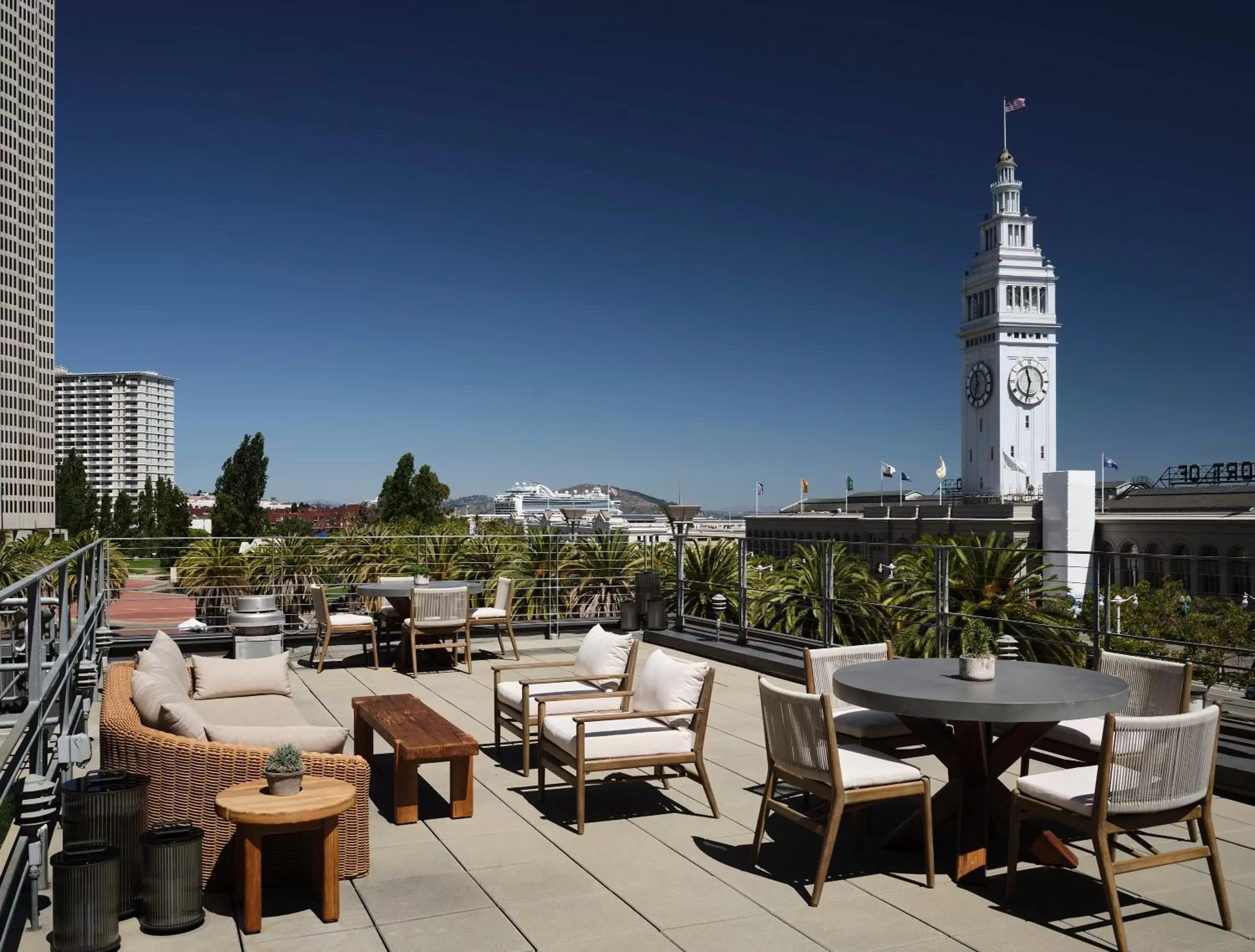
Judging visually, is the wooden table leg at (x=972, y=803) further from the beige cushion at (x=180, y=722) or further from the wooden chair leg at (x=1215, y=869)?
the beige cushion at (x=180, y=722)

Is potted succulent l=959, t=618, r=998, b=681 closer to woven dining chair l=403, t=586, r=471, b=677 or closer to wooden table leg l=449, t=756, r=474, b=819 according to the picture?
wooden table leg l=449, t=756, r=474, b=819

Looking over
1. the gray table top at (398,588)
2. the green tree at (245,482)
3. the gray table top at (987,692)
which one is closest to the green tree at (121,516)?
the green tree at (245,482)

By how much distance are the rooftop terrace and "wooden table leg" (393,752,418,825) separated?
0.09 metres

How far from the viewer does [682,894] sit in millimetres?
4043

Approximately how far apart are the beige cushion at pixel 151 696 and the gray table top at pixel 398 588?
16.3ft

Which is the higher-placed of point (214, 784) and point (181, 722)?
point (181, 722)

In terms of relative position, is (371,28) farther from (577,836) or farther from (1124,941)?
(1124,941)

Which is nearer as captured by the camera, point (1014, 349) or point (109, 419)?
point (1014, 349)

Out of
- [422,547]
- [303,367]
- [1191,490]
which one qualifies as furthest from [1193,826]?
[1191,490]

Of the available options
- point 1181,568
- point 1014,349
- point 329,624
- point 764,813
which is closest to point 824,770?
point 764,813

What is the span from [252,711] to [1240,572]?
127 feet

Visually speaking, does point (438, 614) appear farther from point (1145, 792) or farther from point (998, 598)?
point (1145, 792)

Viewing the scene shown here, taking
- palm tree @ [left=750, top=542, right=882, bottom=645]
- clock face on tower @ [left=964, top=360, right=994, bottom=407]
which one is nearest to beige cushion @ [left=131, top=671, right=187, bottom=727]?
palm tree @ [left=750, top=542, right=882, bottom=645]

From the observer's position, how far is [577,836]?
15.9ft
